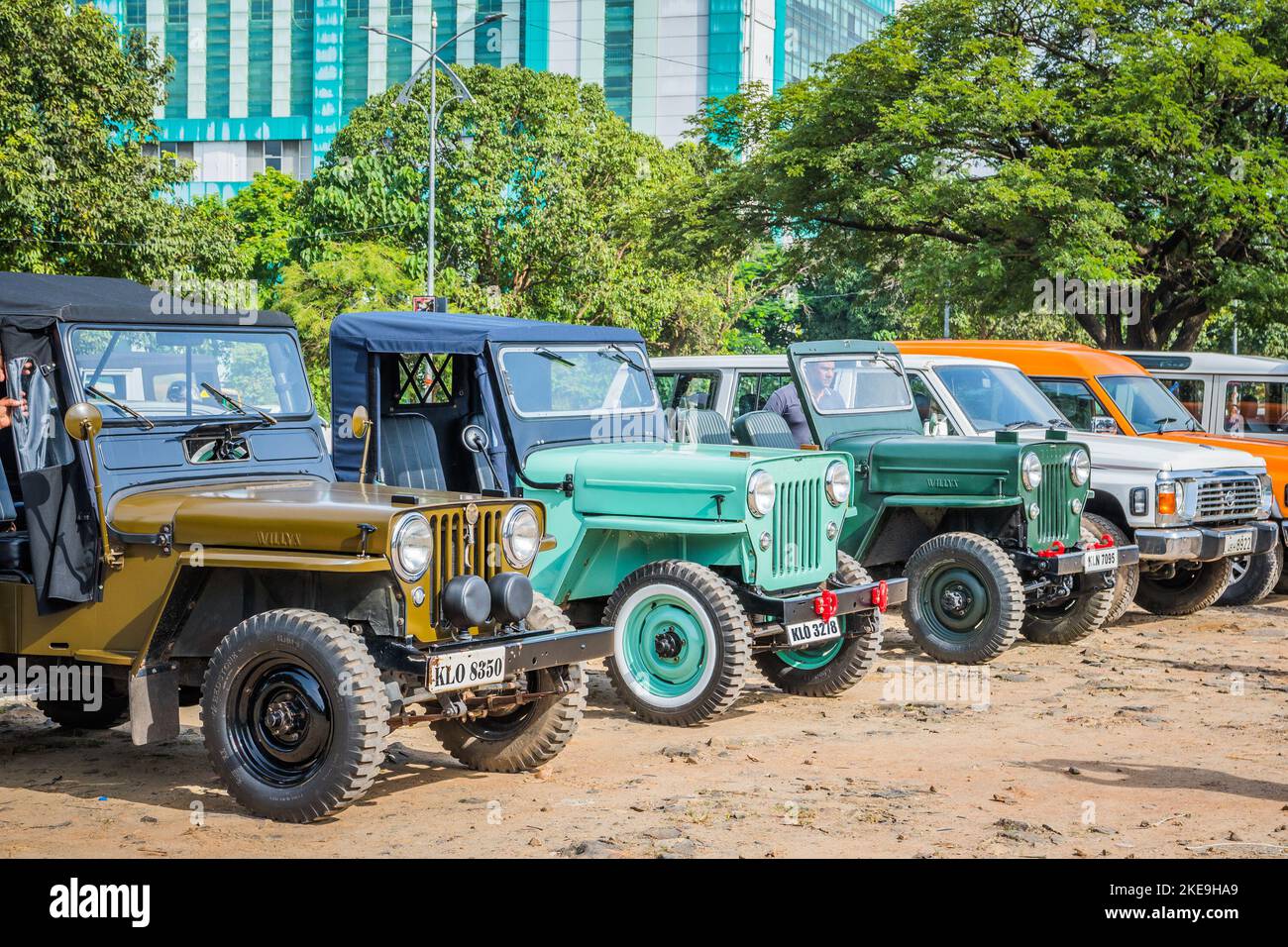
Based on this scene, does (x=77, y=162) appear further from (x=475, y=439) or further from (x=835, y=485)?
(x=835, y=485)

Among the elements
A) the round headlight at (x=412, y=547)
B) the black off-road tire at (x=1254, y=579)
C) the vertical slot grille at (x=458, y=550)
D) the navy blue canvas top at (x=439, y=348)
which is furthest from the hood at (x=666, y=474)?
the black off-road tire at (x=1254, y=579)

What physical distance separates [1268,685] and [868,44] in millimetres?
17712

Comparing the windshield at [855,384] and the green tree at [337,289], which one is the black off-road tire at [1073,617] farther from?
the green tree at [337,289]

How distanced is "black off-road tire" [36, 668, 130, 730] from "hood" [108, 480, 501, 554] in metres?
1.74

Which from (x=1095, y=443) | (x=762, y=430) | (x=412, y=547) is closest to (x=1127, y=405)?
(x=1095, y=443)

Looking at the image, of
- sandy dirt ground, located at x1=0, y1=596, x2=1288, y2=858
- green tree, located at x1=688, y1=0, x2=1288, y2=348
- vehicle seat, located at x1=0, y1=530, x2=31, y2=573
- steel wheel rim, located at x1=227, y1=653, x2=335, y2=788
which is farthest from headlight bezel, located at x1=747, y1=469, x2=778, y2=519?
green tree, located at x1=688, y1=0, x2=1288, y2=348

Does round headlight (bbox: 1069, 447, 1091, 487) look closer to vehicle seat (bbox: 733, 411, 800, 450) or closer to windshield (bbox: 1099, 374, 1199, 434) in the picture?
vehicle seat (bbox: 733, 411, 800, 450)

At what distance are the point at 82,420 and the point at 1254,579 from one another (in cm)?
1082

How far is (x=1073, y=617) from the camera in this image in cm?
1141

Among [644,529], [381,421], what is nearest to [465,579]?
[644,529]

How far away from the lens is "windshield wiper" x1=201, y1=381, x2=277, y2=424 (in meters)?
7.43

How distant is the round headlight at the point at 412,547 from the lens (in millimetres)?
6109

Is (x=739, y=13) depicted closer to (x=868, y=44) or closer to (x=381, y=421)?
(x=868, y=44)

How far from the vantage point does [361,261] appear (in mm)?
32781
